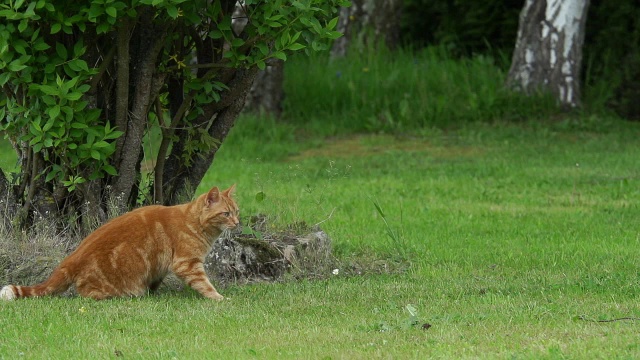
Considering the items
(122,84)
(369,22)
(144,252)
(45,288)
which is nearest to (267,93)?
(369,22)

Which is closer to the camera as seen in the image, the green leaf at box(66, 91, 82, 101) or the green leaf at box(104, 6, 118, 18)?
the green leaf at box(104, 6, 118, 18)

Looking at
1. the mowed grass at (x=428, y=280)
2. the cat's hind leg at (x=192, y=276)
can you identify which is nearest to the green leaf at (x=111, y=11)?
the cat's hind leg at (x=192, y=276)

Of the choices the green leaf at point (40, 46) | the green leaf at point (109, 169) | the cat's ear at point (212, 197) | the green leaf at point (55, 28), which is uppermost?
the green leaf at point (55, 28)

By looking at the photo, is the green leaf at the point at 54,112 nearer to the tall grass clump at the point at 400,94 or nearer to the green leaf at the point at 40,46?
the green leaf at the point at 40,46

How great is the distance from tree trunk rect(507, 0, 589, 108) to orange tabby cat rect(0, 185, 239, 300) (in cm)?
1163

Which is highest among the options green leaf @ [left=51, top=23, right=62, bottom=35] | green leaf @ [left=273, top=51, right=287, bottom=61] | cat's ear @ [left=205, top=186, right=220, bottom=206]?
green leaf @ [left=51, top=23, right=62, bottom=35]

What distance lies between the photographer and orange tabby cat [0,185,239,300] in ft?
24.3

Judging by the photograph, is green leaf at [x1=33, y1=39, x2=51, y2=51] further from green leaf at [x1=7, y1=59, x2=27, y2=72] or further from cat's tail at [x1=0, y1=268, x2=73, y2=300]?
cat's tail at [x1=0, y1=268, x2=73, y2=300]

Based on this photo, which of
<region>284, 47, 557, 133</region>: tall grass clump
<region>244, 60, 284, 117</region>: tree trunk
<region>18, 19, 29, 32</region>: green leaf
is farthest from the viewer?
<region>244, 60, 284, 117</region>: tree trunk

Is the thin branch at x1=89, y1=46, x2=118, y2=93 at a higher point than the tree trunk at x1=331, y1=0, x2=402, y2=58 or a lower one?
higher

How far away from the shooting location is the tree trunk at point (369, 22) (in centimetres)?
2205

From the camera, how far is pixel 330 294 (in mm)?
7742

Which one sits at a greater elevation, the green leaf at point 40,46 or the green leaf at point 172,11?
the green leaf at point 172,11

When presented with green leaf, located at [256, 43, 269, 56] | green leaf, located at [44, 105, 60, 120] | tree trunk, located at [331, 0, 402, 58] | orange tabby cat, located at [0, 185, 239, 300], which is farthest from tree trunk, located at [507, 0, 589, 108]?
green leaf, located at [44, 105, 60, 120]
